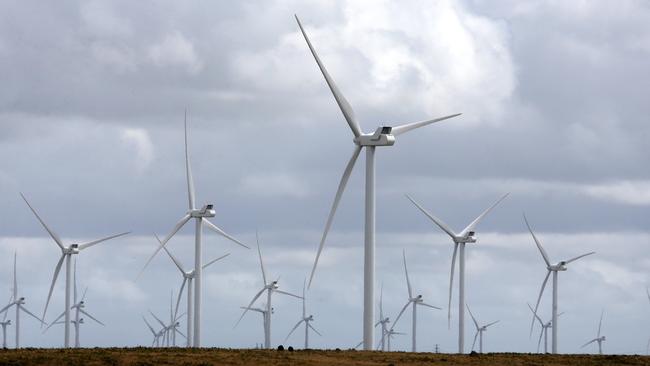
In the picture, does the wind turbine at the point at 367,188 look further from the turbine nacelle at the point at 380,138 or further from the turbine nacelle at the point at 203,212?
the turbine nacelle at the point at 203,212

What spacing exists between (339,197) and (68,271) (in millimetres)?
69400

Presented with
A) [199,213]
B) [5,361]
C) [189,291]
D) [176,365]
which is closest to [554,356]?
[176,365]

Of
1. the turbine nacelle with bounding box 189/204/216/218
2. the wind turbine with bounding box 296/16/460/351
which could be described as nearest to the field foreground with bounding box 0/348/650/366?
the wind turbine with bounding box 296/16/460/351

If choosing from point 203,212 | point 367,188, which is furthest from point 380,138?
point 203,212

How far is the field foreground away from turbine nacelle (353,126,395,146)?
14.0 meters

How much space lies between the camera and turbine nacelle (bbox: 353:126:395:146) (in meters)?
106

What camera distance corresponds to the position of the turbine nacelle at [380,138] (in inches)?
4156

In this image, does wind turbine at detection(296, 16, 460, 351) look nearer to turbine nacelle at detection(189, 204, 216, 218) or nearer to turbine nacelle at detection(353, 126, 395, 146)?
turbine nacelle at detection(353, 126, 395, 146)

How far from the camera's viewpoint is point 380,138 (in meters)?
106

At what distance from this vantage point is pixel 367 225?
344 feet

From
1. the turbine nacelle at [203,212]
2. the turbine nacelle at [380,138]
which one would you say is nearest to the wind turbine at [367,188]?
the turbine nacelle at [380,138]

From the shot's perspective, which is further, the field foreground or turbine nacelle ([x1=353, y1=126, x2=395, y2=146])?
turbine nacelle ([x1=353, y1=126, x2=395, y2=146])

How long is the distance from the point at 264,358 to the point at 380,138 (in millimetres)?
18379

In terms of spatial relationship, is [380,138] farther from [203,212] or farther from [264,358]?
[203,212]
